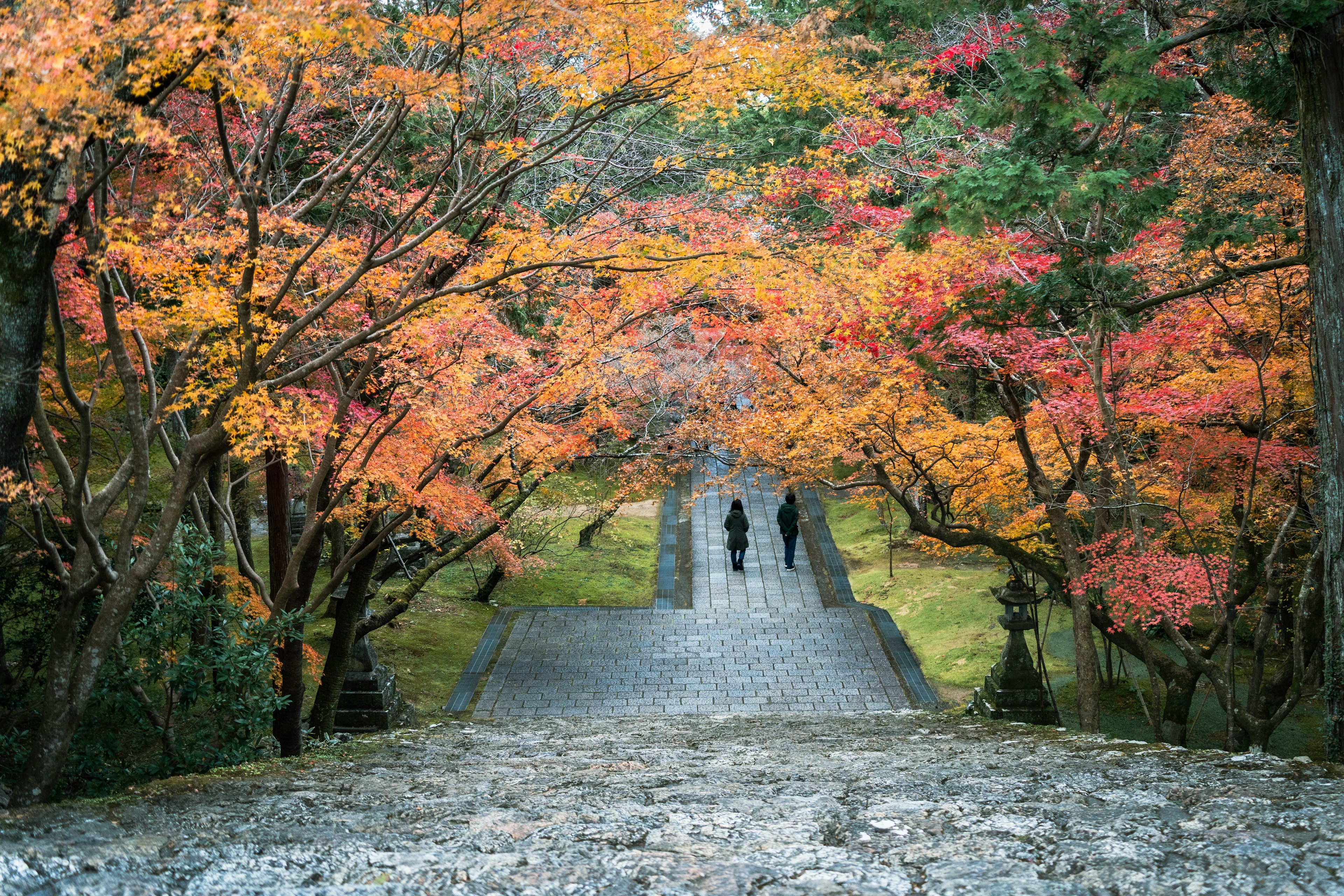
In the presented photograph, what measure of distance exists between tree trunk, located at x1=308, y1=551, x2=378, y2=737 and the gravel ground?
12.1ft

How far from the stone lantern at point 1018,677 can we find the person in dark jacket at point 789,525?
7507 millimetres

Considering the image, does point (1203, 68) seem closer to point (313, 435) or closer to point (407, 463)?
point (407, 463)

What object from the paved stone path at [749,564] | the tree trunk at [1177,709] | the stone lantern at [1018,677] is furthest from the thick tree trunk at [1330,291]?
the paved stone path at [749,564]

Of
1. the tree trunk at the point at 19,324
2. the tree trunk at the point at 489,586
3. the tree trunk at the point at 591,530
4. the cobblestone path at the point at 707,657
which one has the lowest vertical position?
the cobblestone path at the point at 707,657

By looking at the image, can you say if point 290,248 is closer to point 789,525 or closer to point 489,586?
point 489,586

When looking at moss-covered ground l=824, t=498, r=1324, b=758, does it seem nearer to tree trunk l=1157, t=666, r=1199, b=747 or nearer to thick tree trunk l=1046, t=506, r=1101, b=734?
tree trunk l=1157, t=666, r=1199, b=747

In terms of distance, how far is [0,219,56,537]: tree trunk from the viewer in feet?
17.9

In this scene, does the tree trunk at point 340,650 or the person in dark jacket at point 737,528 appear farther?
the person in dark jacket at point 737,528

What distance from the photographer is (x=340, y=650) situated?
10055 mm

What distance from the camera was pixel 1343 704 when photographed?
594 centimetres

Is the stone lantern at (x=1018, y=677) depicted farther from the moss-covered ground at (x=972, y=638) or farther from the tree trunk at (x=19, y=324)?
the tree trunk at (x=19, y=324)

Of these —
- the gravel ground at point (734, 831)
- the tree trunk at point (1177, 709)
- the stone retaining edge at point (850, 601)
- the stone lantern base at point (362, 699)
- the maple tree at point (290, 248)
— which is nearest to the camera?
the gravel ground at point (734, 831)

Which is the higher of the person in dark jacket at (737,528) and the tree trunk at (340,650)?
the person in dark jacket at (737,528)

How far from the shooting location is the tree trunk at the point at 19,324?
17.9 feet
